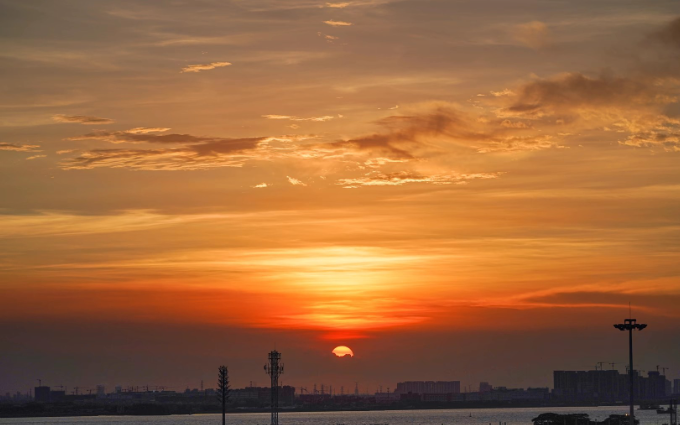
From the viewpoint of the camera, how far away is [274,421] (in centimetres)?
11994

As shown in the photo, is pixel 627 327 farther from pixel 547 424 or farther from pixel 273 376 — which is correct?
pixel 547 424

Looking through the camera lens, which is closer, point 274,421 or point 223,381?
point 274,421

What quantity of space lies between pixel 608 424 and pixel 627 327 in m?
92.5

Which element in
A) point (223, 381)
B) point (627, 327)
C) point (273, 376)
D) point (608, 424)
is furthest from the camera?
point (608, 424)

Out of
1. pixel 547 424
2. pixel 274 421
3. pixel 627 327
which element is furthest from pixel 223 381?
pixel 547 424

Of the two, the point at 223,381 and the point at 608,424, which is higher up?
the point at 223,381

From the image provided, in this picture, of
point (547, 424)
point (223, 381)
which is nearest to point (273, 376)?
point (223, 381)

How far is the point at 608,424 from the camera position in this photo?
188 meters

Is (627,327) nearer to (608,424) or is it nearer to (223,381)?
(223,381)

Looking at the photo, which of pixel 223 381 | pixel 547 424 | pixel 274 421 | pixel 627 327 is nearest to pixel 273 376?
pixel 274 421

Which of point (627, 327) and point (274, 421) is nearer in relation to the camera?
point (627, 327)

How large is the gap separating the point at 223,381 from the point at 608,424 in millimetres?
91194

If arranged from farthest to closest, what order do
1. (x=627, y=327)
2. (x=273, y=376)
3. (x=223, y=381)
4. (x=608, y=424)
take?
1. (x=608, y=424)
2. (x=223, y=381)
3. (x=273, y=376)
4. (x=627, y=327)

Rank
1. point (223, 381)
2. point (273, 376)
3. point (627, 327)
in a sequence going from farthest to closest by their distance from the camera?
1. point (223, 381)
2. point (273, 376)
3. point (627, 327)
